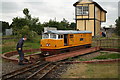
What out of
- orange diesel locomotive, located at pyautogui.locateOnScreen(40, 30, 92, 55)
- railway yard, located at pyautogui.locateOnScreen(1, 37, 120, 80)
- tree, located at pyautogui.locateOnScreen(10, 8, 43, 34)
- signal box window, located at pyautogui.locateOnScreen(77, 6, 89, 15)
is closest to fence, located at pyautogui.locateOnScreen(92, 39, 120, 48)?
railway yard, located at pyautogui.locateOnScreen(1, 37, 120, 80)

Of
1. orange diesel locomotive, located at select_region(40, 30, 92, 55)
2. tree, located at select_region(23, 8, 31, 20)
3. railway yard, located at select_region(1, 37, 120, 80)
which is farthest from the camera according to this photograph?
tree, located at select_region(23, 8, 31, 20)

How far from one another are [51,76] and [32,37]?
834 inches

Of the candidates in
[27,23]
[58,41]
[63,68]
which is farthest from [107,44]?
[27,23]

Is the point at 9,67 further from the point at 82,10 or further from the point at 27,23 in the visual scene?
the point at 82,10

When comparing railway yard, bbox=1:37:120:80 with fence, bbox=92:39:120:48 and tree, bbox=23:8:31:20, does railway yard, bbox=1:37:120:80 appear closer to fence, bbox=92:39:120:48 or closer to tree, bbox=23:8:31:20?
fence, bbox=92:39:120:48

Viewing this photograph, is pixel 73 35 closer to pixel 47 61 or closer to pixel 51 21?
pixel 47 61

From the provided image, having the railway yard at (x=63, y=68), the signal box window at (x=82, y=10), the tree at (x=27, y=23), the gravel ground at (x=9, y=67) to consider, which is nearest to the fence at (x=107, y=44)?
the railway yard at (x=63, y=68)

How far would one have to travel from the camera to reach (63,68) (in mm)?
10344

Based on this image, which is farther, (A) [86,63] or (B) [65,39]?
(B) [65,39]

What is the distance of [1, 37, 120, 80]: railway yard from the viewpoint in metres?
8.46

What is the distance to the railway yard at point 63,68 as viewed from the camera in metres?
8.46

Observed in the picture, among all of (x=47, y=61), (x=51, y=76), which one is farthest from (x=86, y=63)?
(x=51, y=76)

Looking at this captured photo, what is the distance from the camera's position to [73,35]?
16.2 metres

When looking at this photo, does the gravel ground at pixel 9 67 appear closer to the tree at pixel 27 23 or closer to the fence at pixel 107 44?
the fence at pixel 107 44
